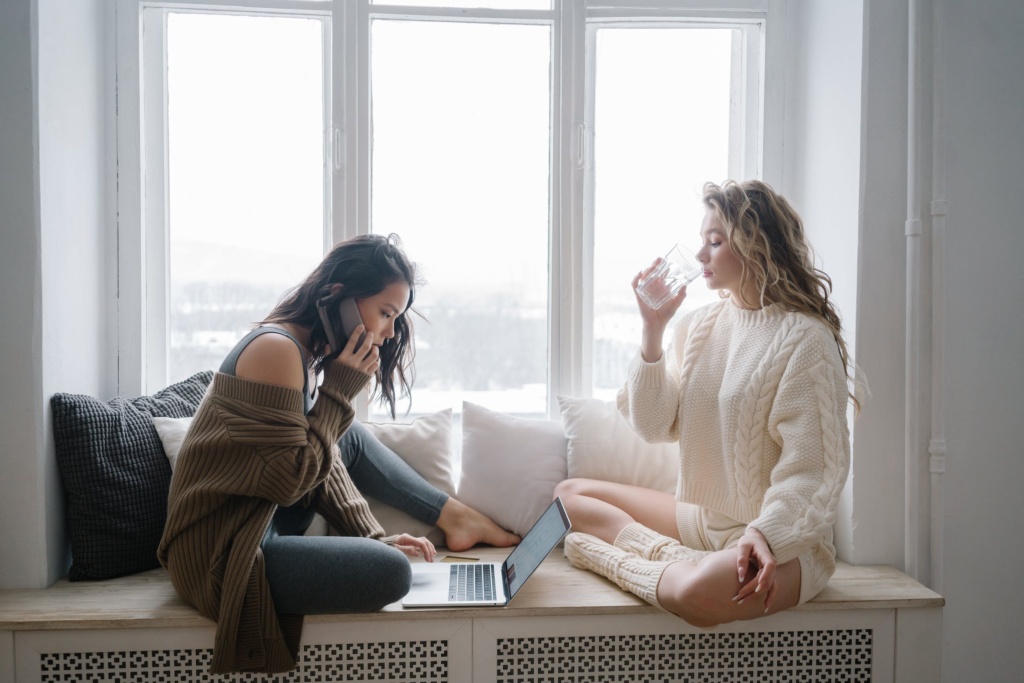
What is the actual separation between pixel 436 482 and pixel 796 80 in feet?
5.68

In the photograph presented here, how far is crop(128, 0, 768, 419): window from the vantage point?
2367 millimetres

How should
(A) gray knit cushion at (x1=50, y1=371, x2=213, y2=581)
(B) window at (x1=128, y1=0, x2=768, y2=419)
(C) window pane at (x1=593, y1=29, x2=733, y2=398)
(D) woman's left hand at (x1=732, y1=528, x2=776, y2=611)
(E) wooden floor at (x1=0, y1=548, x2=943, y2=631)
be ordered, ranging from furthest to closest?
(C) window pane at (x1=593, y1=29, x2=733, y2=398) < (B) window at (x1=128, y1=0, x2=768, y2=419) < (A) gray knit cushion at (x1=50, y1=371, x2=213, y2=581) < (E) wooden floor at (x1=0, y1=548, x2=943, y2=631) < (D) woman's left hand at (x1=732, y1=528, x2=776, y2=611)

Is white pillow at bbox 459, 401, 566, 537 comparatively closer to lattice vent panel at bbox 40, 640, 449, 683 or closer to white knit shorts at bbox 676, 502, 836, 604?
white knit shorts at bbox 676, 502, 836, 604

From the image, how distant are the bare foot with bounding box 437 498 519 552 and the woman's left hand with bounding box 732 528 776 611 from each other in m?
0.79

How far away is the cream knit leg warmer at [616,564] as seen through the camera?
1704mm

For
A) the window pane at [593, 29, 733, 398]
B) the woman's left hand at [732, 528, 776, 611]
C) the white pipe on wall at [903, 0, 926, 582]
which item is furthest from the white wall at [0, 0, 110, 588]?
the white pipe on wall at [903, 0, 926, 582]

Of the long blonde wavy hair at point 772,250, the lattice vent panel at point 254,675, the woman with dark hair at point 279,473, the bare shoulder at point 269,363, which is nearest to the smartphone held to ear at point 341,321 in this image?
the woman with dark hair at point 279,473

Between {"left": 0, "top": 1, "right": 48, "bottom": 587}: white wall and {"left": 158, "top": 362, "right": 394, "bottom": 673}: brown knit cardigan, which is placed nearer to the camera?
{"left": 158, "top": 362, "right": 394, "bottom": 673}: brown knit cardigan

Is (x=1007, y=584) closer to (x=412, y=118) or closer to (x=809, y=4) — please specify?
(x=809, y=4)

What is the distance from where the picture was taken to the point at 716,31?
98.1 inches

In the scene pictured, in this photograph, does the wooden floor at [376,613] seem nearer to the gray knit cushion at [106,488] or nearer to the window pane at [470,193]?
the gray knit cushion at [106,488]

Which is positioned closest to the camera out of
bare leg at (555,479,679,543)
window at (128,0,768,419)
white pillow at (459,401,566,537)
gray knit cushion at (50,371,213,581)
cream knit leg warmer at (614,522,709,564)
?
cream knit leg warmer at (614,522,709,564)

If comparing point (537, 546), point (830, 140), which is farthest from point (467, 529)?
point (830, 140)

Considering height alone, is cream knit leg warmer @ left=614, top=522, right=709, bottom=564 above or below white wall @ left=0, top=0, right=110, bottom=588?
below
